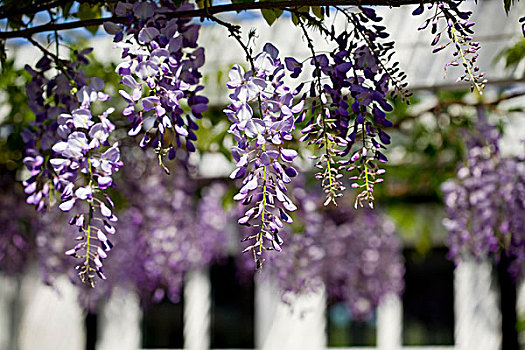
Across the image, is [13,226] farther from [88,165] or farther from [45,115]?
[88,165]

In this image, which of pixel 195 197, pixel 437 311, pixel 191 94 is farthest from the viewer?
pixel 437 311

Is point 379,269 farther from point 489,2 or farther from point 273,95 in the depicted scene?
point 273,95

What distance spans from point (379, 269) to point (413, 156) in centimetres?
79

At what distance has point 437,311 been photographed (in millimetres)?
4656

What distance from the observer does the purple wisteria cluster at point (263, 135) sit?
1.16m

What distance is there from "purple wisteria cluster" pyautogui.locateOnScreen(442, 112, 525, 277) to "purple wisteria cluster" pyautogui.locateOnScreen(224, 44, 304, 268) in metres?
1.68

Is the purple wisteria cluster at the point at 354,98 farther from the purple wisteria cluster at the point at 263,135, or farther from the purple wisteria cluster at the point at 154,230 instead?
the purple wisteria cluster at the point at 154,230

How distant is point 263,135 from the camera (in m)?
1.18

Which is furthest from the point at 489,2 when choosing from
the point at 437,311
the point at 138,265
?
the point at 437,311

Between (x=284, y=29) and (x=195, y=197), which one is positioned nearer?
(x=284, y=29)

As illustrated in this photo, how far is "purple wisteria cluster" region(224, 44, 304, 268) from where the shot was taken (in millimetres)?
1160

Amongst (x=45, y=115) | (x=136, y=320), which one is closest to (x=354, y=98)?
(x=45, y=115)

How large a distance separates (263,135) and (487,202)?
1776 mm

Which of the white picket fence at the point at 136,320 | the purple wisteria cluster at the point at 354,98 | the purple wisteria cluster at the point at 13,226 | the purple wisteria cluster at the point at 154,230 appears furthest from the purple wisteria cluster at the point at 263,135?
the white picket fence at the point at 136,320
